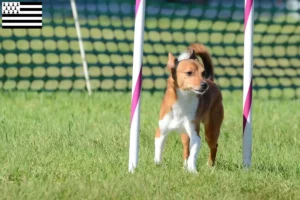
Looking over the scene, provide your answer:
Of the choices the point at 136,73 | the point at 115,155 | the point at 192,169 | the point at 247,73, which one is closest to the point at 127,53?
the point at 115,155

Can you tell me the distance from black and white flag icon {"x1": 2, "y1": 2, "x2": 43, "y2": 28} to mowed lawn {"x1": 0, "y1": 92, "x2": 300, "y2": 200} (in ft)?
5.97

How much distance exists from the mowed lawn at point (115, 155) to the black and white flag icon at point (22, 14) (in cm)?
182

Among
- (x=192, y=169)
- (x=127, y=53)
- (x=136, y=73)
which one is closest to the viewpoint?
(x=136, y=73)

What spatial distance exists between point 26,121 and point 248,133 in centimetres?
276

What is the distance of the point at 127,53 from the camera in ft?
44.6

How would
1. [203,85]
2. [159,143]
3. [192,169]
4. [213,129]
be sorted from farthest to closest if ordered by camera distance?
[213,129]
[159,143]
[192,169]
[203,85]

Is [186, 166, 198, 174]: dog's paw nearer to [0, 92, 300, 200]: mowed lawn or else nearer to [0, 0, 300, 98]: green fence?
[0, 92, 300, 200]: mowed lawn

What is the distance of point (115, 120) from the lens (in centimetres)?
962

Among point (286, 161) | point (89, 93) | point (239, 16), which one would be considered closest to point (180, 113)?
point (286, 161)

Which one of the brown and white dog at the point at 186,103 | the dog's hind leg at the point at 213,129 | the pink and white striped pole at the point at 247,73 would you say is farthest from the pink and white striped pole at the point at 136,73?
the dog's hind leg at the point at 213,129

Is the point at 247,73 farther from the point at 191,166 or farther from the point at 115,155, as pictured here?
the point at 115,155

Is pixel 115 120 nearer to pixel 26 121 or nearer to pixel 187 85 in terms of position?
pixel 26 121

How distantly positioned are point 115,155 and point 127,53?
6.20 m

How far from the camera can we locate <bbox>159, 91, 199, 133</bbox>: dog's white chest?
22.7 feet
